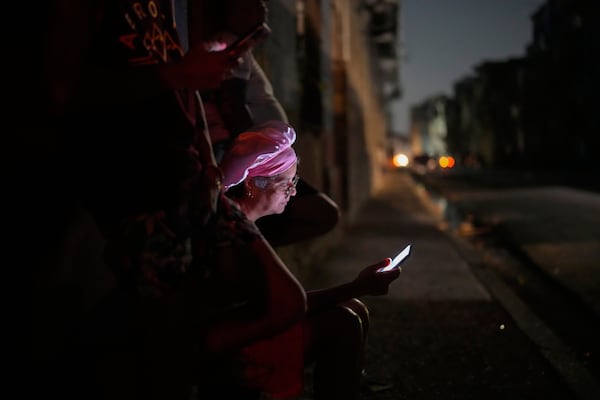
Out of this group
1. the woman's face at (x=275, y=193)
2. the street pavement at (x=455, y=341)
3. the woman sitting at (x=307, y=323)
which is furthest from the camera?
the street pavement at (x=455, y=341)

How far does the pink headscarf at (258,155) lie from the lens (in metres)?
1.76

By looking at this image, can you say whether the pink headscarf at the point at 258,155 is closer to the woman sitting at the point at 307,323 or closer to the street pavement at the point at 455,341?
the woman sitting at the point at 307,323

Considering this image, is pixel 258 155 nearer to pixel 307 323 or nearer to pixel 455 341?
pixel 307 323

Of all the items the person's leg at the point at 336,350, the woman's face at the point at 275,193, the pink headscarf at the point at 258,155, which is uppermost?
the pink headscarf at the point at 258,155

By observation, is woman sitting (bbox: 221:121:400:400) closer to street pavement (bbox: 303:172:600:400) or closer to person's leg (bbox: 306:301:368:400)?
person's leg (bbox: 306:301:368:400)

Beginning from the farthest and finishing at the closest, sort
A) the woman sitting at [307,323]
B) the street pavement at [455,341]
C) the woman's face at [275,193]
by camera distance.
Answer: the street pavement at [455,341] < the woman's face at [275,193] < the woman sitting at [307,323]

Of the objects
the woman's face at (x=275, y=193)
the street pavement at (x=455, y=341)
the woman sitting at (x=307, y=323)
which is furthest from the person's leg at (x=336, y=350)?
the street pavement at (x=455, y=341)

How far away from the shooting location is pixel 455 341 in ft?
12.6

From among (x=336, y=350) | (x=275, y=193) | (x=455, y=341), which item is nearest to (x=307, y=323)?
(x=336, y=350)

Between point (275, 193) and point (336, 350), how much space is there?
56cm

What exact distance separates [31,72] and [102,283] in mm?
629

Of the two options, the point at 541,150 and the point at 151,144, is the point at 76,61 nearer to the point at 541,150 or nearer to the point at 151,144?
the point at 151,144

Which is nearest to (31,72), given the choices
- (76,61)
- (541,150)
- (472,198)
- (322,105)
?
(76,61)

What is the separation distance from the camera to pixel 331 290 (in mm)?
1817
